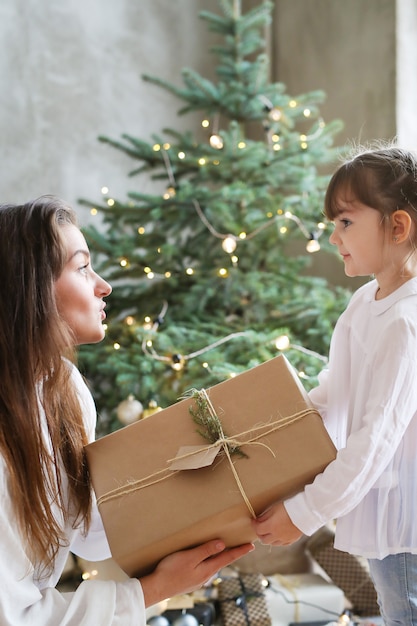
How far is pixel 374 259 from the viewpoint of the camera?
1474mm

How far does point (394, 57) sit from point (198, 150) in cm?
108

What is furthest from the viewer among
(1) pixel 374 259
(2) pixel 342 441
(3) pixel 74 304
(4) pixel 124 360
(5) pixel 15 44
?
(5) pixel 15 44

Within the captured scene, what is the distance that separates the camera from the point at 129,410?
258cm

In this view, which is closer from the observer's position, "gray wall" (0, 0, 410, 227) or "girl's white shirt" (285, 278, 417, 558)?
"girl's white shirt" (285, 278, 417, 558)

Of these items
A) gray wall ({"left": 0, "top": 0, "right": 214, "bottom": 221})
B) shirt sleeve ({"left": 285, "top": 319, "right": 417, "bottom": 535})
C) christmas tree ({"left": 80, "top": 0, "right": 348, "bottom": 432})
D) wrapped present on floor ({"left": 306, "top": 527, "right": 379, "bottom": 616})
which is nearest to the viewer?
shirt sleeve ({"left": 285, "top": 319, "right": 417, "bottom": 535})

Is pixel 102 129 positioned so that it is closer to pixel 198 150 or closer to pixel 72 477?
pixel 198 150

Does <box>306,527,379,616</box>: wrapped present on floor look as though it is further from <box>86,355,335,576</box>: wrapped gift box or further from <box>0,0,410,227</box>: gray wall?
<box>0,0,410,227</box>: gray wall

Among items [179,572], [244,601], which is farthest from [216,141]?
[179,572]

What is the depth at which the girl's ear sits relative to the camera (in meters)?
1.42

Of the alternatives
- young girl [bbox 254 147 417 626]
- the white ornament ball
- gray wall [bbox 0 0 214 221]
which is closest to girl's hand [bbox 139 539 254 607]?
young girl [bbox 254 147 417 626]

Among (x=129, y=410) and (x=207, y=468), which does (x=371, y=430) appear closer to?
(x=207, y=468)

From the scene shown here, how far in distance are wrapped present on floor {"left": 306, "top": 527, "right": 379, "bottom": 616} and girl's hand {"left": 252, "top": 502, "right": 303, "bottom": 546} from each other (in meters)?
1.33

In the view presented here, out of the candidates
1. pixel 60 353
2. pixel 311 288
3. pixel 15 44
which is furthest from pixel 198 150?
pixel 60 353

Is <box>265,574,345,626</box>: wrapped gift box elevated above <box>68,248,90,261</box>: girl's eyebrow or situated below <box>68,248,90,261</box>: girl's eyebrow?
below
